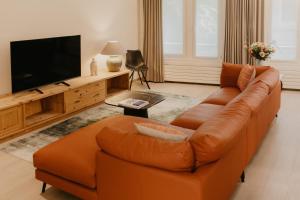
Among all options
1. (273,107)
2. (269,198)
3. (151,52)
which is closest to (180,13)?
(151,52)

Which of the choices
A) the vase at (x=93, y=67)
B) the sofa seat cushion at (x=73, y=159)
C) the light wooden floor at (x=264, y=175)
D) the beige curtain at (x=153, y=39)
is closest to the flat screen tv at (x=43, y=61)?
the vase at (x=93, y=67)

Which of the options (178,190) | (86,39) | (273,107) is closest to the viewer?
(178,190)

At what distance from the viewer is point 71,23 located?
6031mm

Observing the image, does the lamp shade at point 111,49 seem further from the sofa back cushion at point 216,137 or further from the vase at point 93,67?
the sofa back cushion at point 216,137

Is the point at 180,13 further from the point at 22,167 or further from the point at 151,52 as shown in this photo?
the point at 22,167

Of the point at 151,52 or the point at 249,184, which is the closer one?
the point at 249,184

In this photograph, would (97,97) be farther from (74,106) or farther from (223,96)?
(223,96)

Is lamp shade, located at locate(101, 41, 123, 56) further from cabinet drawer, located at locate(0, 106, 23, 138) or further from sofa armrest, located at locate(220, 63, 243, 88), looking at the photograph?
cabinet drawer, located at locate(0, 106, 23, 138)

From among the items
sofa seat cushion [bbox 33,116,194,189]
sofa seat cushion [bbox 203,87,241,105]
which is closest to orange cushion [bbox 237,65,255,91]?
sofa seat cushion [bbox 203,87,241,105]

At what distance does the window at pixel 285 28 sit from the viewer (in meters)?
6.78

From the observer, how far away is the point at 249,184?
339 centimetres

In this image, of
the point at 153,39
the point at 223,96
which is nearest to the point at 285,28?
the point at 153,39

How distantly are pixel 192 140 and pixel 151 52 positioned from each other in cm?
578

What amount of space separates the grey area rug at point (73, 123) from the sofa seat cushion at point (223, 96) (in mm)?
781
